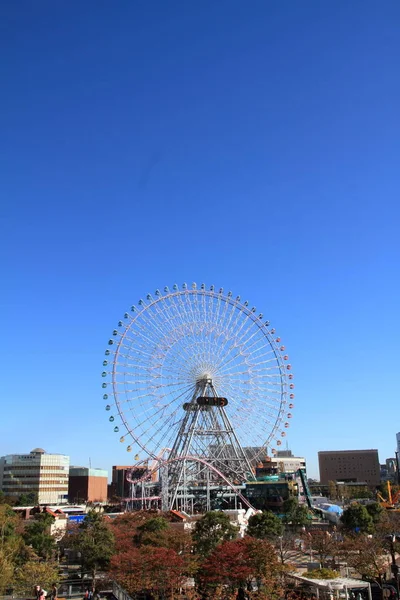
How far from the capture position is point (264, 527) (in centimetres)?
4731

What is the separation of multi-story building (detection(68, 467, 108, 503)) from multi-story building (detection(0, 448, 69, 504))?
41.3ft

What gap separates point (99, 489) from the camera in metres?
140

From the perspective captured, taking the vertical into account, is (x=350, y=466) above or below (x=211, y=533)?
above

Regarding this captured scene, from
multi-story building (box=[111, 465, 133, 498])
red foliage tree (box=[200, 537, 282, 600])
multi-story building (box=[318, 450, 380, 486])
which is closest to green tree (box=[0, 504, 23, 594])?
red foliage tree (box=[200, 537, 282, 600])

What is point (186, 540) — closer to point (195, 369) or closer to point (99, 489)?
point (195, 369)

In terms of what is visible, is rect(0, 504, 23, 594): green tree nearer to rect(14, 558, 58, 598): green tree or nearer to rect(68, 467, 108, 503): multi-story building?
rect(14, 558, 58, 598): green tree

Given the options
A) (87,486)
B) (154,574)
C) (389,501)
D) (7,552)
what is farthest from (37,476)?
(154,574)

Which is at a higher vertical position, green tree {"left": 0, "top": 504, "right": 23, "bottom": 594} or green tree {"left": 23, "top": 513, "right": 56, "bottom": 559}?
green tree {"left": 0, "top": 504, "right": 23, "bottom": 594}

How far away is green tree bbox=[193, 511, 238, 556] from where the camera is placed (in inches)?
1497

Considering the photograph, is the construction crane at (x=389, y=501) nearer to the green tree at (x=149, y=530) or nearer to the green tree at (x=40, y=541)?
the green tree at (x=149, y=530)

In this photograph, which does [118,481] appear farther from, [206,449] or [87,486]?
[206,449]

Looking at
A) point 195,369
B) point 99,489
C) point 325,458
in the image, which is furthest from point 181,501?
point 325,458

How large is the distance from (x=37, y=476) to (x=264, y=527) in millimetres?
80820

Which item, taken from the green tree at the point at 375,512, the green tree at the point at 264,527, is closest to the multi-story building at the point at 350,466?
the green tree at the point at 375,512
